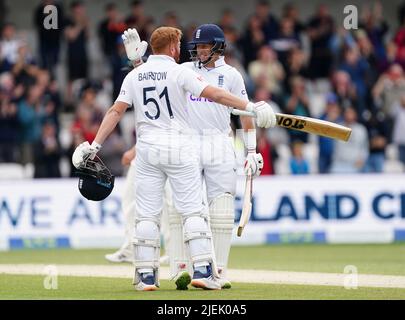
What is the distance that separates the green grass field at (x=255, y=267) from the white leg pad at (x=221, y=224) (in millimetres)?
311

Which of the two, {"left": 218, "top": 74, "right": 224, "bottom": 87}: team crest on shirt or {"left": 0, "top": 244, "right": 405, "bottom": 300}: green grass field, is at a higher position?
{"left": 218, "top": 74, "right": 224, "bottom": 87}: team crest on shirt

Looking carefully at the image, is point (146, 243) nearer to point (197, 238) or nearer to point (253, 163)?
point (197, 238)

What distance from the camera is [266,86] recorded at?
69.2 ft

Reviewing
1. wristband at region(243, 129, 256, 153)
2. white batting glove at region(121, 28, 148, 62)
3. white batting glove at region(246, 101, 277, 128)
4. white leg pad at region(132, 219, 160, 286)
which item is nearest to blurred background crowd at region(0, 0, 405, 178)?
white batting glove at region(121, 28, 148, 62)

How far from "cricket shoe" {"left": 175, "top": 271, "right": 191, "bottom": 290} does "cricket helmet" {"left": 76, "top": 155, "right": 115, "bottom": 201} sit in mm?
1062

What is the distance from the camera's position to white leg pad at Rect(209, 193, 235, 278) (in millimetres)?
10688

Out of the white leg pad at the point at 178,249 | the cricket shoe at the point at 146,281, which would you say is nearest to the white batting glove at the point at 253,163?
the white leg pad at the point at 178,249

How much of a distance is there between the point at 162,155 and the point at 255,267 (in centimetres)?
355

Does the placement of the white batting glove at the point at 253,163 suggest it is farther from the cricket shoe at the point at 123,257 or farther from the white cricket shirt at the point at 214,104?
the cricket shoe at the point at 123,257

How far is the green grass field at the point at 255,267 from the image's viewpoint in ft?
32.3

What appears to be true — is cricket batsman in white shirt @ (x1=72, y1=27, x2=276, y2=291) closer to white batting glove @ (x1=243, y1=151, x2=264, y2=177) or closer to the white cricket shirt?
the white cricket shirt

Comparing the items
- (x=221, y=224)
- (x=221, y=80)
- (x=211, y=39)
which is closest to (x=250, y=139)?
(x=221, y=80)
